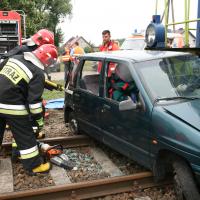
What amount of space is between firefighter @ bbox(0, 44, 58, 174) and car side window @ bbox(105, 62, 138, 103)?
2.93ft

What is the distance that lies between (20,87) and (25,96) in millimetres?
212

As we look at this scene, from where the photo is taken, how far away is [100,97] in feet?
18.9

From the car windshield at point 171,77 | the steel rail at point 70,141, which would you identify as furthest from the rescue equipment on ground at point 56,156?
the car windshield at point 171,77

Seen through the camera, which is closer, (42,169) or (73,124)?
(42,169)

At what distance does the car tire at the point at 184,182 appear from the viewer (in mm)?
4113

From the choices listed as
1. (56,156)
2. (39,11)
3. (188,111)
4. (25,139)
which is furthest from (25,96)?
(39,11)

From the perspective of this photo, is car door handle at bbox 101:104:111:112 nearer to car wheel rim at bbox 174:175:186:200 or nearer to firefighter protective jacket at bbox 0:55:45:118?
firefighter protective jacket at bbox 0:55:45:118

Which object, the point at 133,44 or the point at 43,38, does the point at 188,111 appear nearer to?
the point at 43,38

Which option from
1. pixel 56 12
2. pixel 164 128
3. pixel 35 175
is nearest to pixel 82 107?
pixel 35 175

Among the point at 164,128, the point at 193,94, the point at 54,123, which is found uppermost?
the point at 193,94

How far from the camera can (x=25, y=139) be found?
5.33 meters

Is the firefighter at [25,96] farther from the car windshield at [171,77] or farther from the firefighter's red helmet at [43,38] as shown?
the car windshield at [171,77]

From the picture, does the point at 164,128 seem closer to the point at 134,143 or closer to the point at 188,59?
the point at 134,143

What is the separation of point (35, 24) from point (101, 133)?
20.5m
